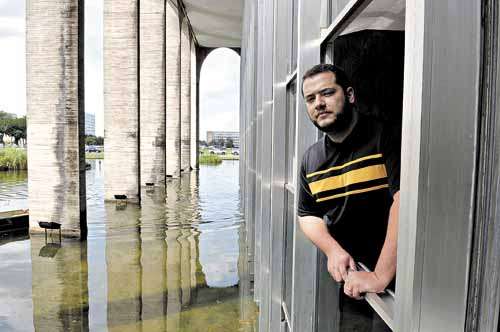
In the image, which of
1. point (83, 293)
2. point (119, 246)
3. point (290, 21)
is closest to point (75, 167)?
point (119, 246)

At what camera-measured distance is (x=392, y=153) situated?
119cm

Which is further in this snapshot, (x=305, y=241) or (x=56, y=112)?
(x=56, y=112)

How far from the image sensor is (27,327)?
5.89 meters

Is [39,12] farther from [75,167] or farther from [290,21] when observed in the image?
[290,21]

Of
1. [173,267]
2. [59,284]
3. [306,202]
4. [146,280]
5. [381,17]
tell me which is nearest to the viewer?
[381,17]

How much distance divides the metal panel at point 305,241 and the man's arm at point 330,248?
1.55 feet

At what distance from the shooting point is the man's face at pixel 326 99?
1.53m

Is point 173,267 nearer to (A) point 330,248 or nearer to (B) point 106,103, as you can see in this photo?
(A) point 330,248

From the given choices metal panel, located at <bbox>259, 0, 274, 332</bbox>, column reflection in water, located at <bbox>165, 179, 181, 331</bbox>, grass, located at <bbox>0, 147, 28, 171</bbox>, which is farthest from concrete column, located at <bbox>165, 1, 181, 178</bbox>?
metal panel, located at <bbox>259, 0, 274, 332</bbox>

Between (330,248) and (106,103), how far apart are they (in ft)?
54.7

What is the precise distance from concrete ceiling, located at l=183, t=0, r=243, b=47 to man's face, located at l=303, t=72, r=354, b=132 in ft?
86.5

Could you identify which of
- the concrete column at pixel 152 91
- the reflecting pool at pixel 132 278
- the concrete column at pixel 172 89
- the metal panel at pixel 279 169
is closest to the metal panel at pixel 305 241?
the metal panel at pixel 279 169

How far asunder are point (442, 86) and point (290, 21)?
2.98 metres

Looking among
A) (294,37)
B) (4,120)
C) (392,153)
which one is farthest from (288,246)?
(4,120)
